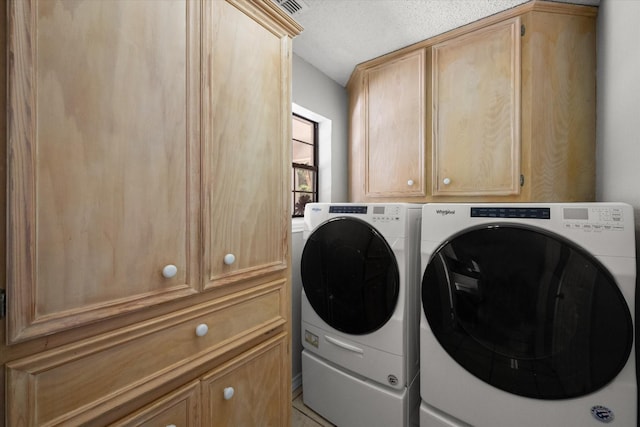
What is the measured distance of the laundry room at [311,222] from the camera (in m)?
0.56

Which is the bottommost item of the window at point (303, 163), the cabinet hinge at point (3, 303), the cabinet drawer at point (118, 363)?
the cabinet drawer at point (118, 363)

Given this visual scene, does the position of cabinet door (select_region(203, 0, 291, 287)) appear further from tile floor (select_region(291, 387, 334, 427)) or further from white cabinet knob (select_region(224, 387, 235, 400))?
tile floor (select_region(291, 387, 334, 427))

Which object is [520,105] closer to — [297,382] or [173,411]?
[173,411]

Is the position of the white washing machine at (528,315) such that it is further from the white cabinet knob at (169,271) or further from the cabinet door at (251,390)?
the white cabinet knob at (169,271)

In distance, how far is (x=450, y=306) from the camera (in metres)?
1.08

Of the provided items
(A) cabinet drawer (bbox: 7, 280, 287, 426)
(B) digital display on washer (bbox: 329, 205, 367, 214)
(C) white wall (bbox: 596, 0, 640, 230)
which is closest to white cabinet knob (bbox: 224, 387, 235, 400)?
(A) cabinet drawer (bbox: 7, 280, 287, 426)

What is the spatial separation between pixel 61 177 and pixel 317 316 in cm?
128

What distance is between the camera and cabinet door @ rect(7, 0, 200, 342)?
0.52 m

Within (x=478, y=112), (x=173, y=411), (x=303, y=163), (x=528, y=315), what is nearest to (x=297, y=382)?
(x=173, y=411)

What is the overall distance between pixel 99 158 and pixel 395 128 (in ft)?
5.37

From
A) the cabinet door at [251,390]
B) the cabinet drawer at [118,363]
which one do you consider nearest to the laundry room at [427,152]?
the cabinet door at [251,390]

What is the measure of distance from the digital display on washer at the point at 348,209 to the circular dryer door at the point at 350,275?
46 millimetres

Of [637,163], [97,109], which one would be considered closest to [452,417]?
[637,163]

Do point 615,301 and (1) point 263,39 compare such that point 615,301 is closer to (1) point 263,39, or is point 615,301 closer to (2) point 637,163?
(2) point 637,163
